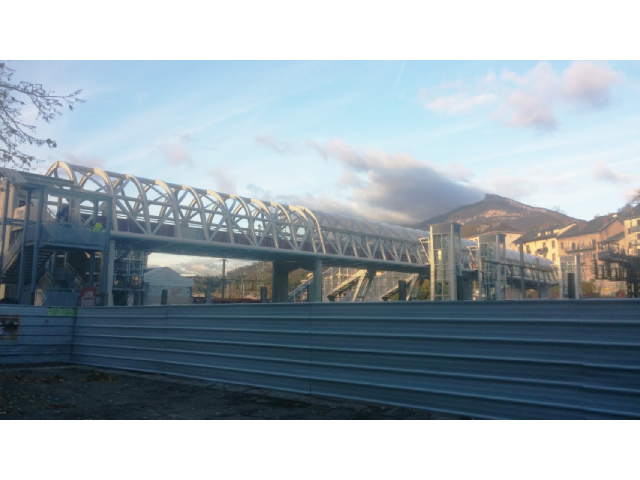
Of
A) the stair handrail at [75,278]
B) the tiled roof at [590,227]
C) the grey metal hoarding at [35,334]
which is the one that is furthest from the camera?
the tiled roof at [590,227]

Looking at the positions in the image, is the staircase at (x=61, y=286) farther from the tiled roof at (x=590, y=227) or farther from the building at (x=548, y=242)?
the building at (x=548, y=242)

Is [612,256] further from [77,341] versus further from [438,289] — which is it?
[77,341]

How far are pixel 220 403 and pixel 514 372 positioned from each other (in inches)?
186

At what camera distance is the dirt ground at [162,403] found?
288 inches

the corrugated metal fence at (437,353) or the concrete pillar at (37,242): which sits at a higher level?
the concrete pillar at (37,242)

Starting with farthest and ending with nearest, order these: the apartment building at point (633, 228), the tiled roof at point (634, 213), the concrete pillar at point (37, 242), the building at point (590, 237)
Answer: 1. the building at point (590, 237)
2. the tiled roof at point (634, 213)
3. the apartment building at point (633, 228)
4. the concrete pillar at point (37, 242)

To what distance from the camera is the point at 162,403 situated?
27.5 feet

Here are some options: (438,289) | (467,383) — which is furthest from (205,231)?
(467,383)

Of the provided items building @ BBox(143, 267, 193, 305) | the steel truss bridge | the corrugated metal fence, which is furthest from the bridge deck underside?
the corrugated metal fence

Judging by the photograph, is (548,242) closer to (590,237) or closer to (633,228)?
(590,237)

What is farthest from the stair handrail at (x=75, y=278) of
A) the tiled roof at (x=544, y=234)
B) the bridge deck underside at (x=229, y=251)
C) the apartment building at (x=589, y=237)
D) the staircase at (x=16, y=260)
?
the tiled roof at (x=544, y=234)

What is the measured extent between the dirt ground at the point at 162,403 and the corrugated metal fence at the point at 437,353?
0.34 metres

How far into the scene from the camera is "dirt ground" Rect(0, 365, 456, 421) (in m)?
7.32

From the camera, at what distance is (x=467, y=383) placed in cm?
696
